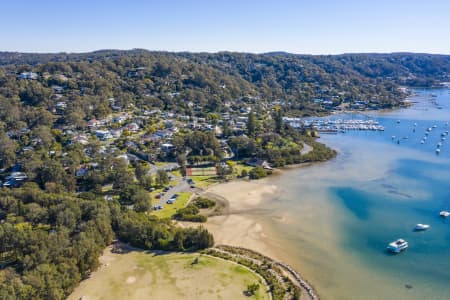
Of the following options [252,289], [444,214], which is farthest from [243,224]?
[444,214]

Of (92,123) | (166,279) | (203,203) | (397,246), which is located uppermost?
(92,123)

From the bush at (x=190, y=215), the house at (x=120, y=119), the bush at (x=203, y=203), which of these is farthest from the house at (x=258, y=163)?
the house at (x=120, y=119)

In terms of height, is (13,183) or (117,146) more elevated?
(117,146)

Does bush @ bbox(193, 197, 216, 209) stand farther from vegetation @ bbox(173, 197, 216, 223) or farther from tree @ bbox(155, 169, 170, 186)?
tree @ bbox(155, 169, 170, 186)

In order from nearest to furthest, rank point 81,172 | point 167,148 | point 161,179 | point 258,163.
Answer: point 161,179 → point 81,172 → point 258,163 → point 167,148

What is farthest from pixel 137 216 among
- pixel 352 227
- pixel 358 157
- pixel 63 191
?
pixel 358 157

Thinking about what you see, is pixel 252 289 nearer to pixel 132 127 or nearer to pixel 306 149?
pixel 306 149

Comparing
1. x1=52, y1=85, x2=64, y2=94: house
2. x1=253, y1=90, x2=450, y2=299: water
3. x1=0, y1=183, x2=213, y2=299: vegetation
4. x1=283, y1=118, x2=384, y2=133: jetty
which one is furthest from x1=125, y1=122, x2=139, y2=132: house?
x1=283, y1=118, x2=384, y2=133: jetty

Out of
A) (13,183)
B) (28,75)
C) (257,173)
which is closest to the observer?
(13,183)
